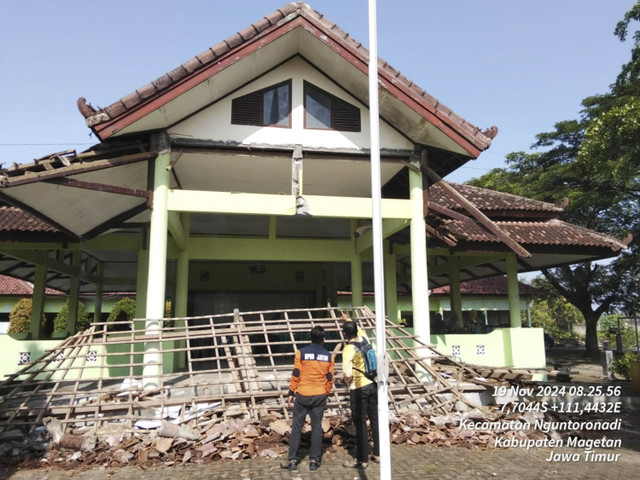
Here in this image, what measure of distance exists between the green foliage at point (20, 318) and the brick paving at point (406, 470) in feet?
55.3

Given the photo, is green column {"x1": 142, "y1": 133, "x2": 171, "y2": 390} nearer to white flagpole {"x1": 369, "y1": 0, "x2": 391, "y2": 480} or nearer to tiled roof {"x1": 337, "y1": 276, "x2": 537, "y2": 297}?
white flagpole {"x1": 369, "y1": 0, "x2": 391, "y2": 480}

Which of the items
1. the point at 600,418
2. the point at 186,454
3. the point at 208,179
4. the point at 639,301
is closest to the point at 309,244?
the point at 208,179

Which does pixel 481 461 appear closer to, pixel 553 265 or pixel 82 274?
pixel 553 265

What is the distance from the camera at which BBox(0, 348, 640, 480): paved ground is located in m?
4.96

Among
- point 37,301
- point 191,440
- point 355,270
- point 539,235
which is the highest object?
point 539,235

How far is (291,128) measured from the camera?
8.48 metres

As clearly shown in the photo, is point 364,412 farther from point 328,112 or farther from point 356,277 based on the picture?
point 356,277

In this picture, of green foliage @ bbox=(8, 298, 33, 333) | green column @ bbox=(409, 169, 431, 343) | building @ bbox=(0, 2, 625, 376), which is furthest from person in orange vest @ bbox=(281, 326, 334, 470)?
green foliage @ bbox=(8, 298, 33, 333)

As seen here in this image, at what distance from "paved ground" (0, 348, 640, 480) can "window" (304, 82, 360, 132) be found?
5655 millimetres

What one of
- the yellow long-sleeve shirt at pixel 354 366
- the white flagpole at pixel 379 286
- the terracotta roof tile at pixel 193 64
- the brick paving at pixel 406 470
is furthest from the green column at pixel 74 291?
the white flagpole at pixel 379 286

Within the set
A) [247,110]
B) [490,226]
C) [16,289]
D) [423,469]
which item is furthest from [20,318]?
[423,469]

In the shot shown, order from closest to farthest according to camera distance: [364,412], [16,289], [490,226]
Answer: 1. [364,412]
2. [490,226]
3. [16,289]

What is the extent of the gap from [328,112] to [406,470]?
20.6ft

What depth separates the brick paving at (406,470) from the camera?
16.2ft
